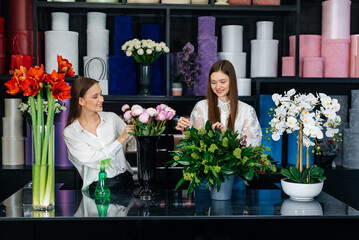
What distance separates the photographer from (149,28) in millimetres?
3615

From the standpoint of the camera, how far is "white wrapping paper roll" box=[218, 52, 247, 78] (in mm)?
3645

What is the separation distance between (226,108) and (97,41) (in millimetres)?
1221

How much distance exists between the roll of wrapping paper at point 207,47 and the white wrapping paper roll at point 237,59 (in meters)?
0.14

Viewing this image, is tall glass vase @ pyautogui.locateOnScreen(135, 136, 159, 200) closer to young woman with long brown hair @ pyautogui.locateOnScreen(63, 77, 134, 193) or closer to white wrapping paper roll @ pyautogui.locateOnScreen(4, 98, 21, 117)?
young woman with long brown hair @ pyautogui.locateOnScreen(63, 77, 134, 193)

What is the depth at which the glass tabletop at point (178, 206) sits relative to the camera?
194cm

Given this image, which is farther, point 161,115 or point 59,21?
point 59,21

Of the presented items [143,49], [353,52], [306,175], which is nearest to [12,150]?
[143,49]

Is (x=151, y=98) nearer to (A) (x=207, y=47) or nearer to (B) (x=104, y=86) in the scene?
(B) (x=104, y=86)

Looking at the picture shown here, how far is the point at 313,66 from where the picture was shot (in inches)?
143

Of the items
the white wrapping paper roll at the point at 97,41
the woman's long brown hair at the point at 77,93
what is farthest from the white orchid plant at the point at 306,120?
the white wrapping paper roll at the point at 97,41

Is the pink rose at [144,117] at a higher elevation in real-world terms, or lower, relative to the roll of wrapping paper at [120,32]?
lower

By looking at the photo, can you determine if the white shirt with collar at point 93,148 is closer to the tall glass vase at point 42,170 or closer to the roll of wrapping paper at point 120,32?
the tall glass vase at point 42,170
